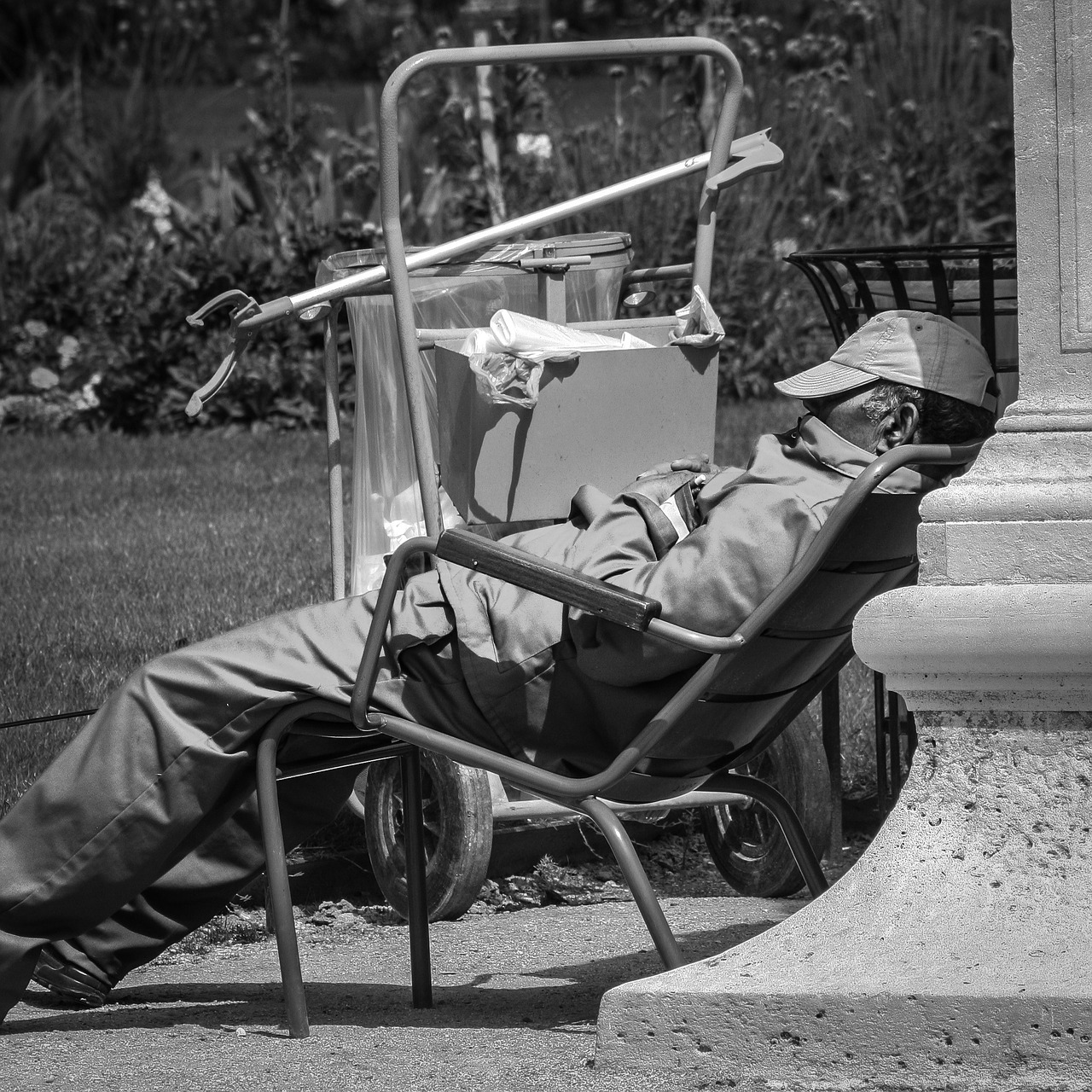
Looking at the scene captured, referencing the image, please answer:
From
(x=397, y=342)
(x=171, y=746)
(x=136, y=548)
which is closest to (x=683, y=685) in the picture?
(x=171, y=746)

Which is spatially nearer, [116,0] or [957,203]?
[957,203]

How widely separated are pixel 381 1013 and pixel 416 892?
227mm

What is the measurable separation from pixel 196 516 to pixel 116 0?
15030 mm

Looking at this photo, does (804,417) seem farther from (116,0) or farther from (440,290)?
(116,0)

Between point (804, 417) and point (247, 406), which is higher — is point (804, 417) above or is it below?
above

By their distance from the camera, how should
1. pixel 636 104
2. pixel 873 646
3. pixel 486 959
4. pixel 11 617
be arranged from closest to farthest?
pixel 873 646
pixel 486 959
pixel 11 617
pixel 636 104

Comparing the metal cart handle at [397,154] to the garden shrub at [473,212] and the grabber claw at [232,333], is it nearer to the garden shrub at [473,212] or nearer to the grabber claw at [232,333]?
the grabber claw at [232,333]

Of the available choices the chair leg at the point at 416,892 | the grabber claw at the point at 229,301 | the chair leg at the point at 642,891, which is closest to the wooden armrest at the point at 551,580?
the chair leg at the point at 642,891

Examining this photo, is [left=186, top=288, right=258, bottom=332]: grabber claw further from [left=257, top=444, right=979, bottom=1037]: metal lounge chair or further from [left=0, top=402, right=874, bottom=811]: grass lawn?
[left=0, top=402, right=874, bottom=811]: grass lawn

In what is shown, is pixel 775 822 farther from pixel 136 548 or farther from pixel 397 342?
pixel 136 548

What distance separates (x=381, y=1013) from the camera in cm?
318

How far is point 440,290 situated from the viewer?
4.19 metres

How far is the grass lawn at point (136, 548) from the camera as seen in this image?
4.80m

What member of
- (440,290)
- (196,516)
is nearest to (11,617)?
(196,516)
